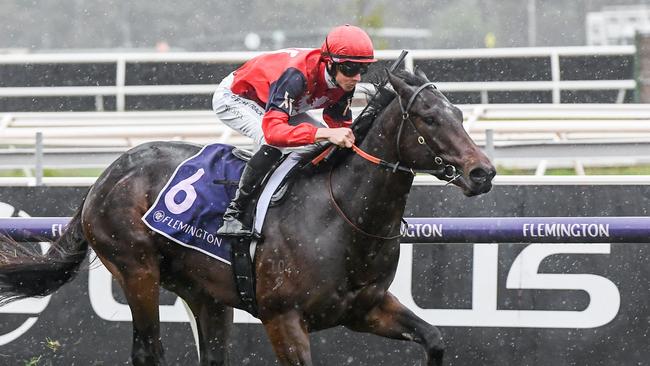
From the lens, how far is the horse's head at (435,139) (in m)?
4.84

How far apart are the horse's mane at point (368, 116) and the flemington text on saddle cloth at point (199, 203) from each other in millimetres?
379

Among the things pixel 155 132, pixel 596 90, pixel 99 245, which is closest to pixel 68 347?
pixel 99 245

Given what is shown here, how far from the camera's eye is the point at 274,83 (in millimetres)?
5324

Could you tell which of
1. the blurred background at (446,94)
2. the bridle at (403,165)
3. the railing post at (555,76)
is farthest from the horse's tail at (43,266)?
the railing post at (555,76)

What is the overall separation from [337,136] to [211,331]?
148 centimetres

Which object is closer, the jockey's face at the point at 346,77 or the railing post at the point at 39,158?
the jockey's face at the point at 346,77

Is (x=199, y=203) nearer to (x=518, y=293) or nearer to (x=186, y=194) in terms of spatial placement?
(x=186, y=194)

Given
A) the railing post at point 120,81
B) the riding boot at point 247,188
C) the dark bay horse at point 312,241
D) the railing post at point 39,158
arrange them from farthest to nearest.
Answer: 1. the railing post at point 120,81
2. the railing post at point 39,158
3. the riding boot at point 247,188
4. the dark bay horse at point 312,241

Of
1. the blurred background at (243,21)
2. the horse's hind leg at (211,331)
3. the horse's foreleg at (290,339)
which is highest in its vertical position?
the blurred background at (243,21)

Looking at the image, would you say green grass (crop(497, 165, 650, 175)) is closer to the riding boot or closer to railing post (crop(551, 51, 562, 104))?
railing post (crop(551, 51, 562, 104))

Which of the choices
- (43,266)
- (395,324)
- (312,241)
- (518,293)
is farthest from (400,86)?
(43,266)

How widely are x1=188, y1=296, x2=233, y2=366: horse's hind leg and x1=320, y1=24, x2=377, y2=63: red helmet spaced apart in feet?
5.16

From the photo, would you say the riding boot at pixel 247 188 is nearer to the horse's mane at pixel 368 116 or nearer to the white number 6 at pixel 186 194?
the horse's mane at pixel 368 116

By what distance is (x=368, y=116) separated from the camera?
211 inches
